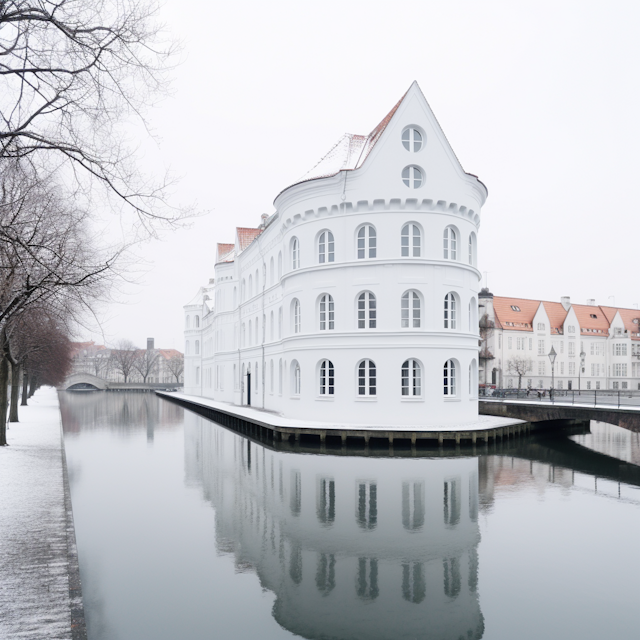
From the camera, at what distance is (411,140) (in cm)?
2933

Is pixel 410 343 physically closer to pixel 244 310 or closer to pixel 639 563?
pixel 639 563

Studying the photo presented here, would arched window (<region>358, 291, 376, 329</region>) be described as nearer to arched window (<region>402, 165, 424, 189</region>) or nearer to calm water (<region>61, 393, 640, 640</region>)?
arched window (<region>402, 165, 424, 189</region>)

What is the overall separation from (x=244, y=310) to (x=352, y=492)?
33.2 m

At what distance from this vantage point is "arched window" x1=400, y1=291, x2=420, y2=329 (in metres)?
28.7

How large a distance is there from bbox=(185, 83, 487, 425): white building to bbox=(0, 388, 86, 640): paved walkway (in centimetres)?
1488

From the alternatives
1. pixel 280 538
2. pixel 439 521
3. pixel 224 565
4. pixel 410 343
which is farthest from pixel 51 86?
pixel 410 343

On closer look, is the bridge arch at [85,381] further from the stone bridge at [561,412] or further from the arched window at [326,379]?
the arched window at [326,379]

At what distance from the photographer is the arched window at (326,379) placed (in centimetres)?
2978

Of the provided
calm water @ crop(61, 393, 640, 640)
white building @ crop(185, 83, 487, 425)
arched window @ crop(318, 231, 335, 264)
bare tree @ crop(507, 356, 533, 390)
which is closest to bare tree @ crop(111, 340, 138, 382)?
bare tree @ crop(507, 356, 533, 390)

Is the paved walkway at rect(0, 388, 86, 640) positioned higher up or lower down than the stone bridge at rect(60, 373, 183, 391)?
higher up

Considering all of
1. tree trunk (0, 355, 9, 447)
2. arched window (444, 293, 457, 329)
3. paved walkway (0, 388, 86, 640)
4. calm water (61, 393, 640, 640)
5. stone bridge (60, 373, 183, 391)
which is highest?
arched window (444, 293, 457, 329)

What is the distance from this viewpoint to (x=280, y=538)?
11977mm

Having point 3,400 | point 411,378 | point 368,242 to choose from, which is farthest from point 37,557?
point 368,242

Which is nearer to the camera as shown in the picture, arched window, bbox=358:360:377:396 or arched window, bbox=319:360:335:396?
arched window, bbox=358:360:377:396
